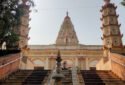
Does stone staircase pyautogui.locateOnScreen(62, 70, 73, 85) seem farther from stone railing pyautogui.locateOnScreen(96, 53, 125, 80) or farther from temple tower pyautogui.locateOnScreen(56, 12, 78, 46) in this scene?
temple tower pyautogui.locateOnScreen(56, 12, 78, 46)

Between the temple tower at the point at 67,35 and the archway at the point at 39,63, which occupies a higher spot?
the temple tower at the point at 67,35

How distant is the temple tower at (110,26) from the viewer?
2789cm

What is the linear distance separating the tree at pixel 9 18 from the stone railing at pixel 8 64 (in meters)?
1.15

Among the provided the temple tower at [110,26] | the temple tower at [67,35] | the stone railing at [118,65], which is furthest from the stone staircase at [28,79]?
the temple tower at [67,35]

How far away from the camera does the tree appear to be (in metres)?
12.6

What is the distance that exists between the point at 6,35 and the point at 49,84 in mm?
3975

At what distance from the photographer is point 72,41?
136 ft

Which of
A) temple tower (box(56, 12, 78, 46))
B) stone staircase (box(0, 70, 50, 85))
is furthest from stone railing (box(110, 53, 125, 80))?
temple tower (box(56, 12, 78, 46))

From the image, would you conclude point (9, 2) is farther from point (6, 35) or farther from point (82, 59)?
point (82, 59)

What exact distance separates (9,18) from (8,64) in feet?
9.49

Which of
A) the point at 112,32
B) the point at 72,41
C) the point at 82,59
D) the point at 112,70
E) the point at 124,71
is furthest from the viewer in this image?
the point at 72,41

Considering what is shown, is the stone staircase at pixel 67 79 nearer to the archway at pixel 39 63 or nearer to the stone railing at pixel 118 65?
the stone railing at pixel 118 65

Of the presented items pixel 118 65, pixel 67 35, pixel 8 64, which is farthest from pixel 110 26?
pixel 8 64

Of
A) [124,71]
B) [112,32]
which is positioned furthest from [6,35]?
[112,32]
